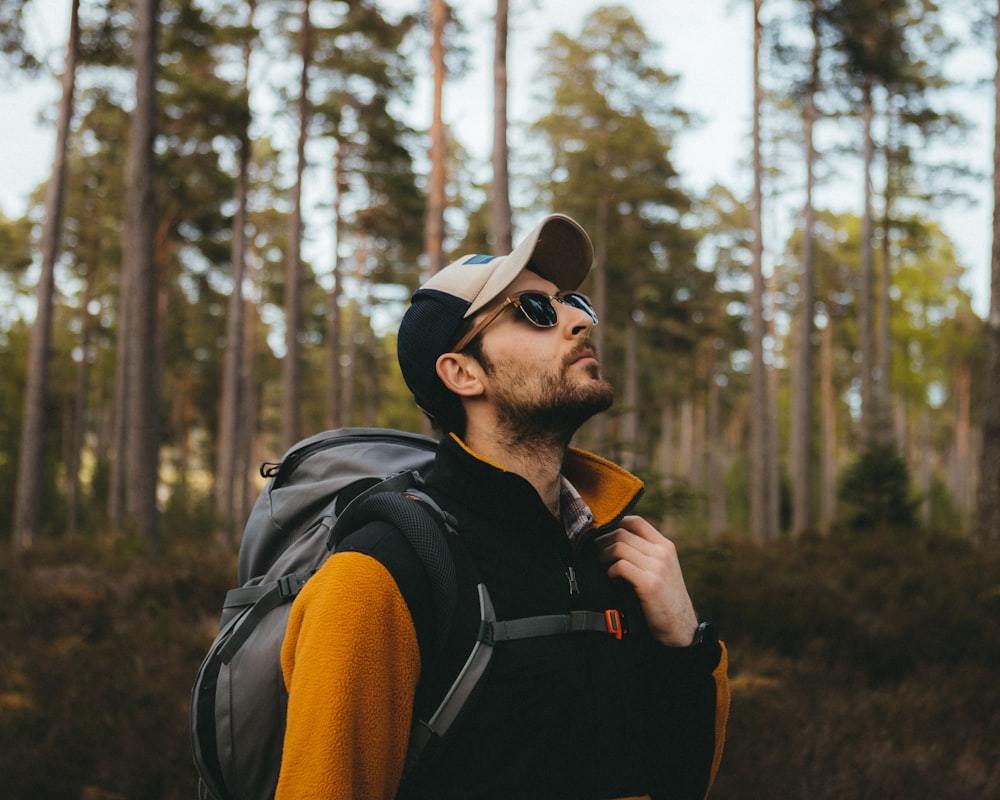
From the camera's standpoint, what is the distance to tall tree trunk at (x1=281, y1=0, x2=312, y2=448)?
1689 centimetres

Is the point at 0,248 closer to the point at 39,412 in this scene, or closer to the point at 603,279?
the point at 39,412

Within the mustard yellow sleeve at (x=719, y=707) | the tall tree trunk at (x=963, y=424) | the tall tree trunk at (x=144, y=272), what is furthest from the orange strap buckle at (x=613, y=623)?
the tall tree trunk at (x=963, y=424)

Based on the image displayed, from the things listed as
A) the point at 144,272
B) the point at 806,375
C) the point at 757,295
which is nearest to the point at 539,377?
the point at 144,272

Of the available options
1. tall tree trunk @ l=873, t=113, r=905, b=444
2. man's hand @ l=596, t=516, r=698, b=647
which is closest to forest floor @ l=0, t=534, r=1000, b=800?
man's hand @ l=596, t=516, r=698, b=647

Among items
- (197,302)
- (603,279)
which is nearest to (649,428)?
(603,279)

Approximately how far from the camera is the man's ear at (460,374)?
2070 millimetres

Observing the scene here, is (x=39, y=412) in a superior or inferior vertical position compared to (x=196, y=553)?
superior

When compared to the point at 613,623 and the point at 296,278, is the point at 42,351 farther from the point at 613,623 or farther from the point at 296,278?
the point at 613,623

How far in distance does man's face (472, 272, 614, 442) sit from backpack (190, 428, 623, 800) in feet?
1.06

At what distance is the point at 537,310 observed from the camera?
2.07m

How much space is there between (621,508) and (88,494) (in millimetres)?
28652

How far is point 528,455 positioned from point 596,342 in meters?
13.4

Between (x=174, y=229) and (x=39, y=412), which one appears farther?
(x=174, y=229)

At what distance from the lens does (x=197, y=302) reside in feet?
100
